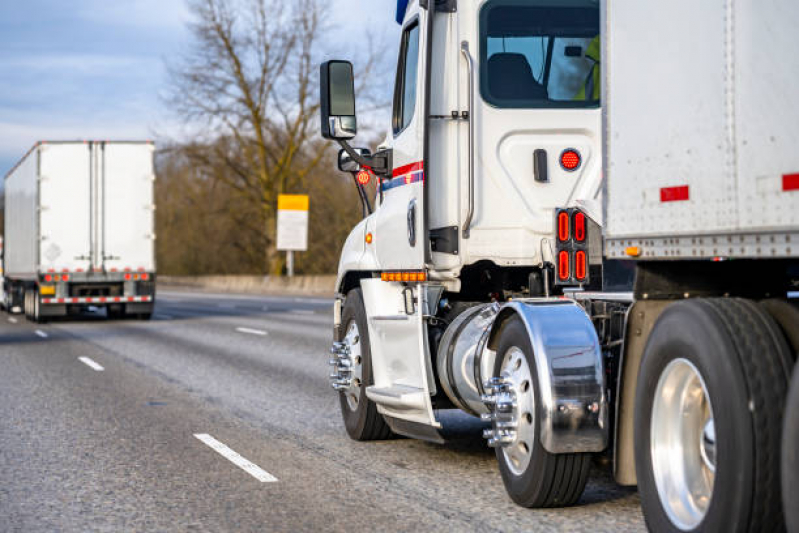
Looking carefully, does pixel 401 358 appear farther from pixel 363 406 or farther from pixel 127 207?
pixel 127 207

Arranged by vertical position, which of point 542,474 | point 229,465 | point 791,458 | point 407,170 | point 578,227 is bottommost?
point 229,465

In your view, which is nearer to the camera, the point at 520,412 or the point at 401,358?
the point at 520,412

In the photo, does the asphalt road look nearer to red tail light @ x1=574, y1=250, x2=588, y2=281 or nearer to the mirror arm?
red tail light @ x1=574, y1=250, x2=588, y2=281

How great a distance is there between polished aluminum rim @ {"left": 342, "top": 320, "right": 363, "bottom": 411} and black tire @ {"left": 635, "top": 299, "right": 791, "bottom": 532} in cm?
419

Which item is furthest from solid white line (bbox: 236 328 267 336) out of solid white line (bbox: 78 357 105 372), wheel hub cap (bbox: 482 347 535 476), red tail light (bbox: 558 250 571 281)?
wheel hub cap (bbox: 482 347 535 476)

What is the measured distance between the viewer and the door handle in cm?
732

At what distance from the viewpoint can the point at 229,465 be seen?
7516 mm

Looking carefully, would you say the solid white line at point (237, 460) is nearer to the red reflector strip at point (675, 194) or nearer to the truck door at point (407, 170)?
the truck door at point (407, 170)

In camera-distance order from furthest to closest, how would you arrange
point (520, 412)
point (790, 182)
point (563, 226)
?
point (563, 226) → point (520, 412) → point (790, 182)

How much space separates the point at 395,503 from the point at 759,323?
8.78 ft

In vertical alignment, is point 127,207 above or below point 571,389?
above

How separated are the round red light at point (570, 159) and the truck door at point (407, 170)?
909 mm

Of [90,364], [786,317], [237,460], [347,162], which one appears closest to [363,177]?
[347,162]

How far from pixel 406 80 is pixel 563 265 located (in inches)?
75.4
